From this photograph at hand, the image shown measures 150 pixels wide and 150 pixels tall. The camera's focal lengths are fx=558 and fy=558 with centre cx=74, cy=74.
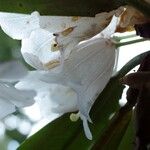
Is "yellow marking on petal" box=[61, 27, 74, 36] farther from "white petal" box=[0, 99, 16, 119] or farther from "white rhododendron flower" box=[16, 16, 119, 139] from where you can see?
"white petal" box=[0, 99, 16, 119]

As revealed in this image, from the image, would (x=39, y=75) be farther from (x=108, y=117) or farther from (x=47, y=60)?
(x=108, y=117)

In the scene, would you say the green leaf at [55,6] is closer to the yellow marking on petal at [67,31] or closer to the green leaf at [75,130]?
the yellow marking on petal at [67,31]

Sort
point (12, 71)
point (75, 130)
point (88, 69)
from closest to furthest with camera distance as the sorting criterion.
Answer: point (12, 71) < point (88, 69) < point (75, 130)

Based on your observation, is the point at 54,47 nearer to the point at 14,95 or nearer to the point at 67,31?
the point at 67,31

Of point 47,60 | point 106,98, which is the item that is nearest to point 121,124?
point 106,98

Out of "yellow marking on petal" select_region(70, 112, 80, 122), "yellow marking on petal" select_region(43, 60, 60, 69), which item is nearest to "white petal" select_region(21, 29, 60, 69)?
"yellow marking on petal" select_region(43, 60, 60, 69)

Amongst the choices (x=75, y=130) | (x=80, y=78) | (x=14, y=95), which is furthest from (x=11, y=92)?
(x=75, y=130)
